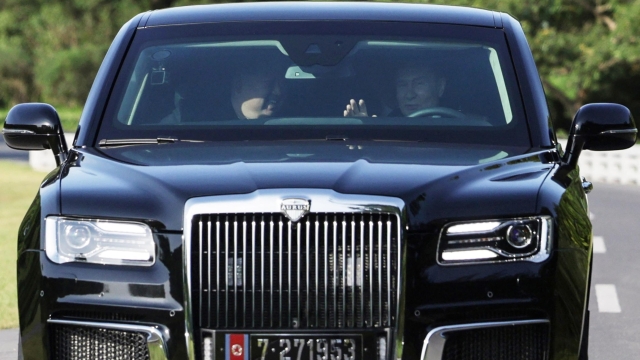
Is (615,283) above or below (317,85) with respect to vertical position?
below

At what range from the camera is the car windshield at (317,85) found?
556 centimetres

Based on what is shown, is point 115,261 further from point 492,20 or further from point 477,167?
A: point 492,20

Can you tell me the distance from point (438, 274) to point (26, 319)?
4.33 ft

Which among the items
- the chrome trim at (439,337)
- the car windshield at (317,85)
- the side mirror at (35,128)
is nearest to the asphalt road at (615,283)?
the car windshield at (317,85)

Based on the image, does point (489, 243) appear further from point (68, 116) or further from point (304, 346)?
point (68, 116)

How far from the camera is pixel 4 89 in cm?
9988

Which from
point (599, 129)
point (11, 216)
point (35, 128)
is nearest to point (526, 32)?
point (11, 216)

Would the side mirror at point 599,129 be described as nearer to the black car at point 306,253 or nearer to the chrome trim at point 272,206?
the black car at point 306,253

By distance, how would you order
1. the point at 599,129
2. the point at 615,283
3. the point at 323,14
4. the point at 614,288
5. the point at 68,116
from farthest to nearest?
the point at 68,116, the point at 615,283, the point at 614,288, the point at 323,14, the point at 599,129

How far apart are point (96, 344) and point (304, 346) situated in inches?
26.1

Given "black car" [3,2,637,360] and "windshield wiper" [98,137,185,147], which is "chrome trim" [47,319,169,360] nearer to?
"black car" [3,2,637,360]

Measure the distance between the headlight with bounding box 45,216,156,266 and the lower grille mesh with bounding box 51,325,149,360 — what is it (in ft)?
0.71

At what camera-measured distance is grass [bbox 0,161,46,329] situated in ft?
33.7

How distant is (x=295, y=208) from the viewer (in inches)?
173
